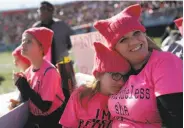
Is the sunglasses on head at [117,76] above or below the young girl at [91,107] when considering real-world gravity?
above

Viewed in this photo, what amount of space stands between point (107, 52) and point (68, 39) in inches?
147

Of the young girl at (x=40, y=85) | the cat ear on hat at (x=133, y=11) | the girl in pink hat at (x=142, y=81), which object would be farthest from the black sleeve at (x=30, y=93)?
the cat ear on hat at (x=133, y=11)

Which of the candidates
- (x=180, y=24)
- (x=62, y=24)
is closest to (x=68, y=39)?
(x=62, y=24)

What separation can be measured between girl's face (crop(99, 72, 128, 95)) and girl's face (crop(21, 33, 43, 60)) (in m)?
0.94

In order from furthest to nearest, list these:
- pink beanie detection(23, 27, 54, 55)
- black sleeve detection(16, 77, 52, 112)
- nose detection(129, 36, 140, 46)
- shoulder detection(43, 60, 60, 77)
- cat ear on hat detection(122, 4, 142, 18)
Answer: pink beanie detection(23, 27, 54, 55), shoulder detection(43, 60, 60, 77), black sleeve detection(16, 77, 52, 112), cat ear on hat detection(122, 4, 142, 18), nose detection(129, 36, 140, 46)

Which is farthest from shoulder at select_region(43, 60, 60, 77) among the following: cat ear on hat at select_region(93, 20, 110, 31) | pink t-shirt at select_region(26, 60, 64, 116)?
cat ear on hat at select_region(93, 20, 110, 31)

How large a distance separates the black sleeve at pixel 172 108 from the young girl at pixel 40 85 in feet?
4.06

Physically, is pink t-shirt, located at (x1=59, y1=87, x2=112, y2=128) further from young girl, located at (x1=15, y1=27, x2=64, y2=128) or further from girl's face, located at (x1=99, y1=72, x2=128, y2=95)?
young girl, located at (x1=15, y1=27, x2=64, y2=128)

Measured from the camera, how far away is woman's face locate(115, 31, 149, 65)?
187 cm

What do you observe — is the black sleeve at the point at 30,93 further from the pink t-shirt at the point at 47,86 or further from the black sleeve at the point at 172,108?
the black sleeve at the point at 172,108

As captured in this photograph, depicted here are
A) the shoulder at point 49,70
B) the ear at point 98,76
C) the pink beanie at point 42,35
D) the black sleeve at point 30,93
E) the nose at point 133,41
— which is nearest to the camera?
the nose at point 133,41

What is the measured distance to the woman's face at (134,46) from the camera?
187 cm

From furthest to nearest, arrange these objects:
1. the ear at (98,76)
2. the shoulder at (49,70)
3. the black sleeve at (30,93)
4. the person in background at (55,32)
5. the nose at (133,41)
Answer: the person in background at (55,32) < the shoulder at (49,70) < the black sleeve at (30,93) < the ear at (98,76) < the nose at (133,41)

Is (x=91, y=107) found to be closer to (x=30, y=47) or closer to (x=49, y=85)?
(x=49, y=85)
